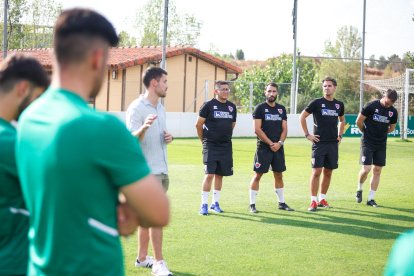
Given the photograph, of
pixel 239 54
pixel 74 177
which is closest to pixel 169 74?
pixel 74 177

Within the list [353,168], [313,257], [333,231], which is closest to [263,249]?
[313,257]

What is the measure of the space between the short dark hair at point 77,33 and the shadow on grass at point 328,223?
7877mm

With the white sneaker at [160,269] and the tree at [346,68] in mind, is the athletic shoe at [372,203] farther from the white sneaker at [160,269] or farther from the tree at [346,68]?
the tree at [346,68]

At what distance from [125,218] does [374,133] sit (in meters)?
11.1

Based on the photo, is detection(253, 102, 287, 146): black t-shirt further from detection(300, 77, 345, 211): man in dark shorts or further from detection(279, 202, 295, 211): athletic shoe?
detection(279, 202, 295, 211): athletic shoe

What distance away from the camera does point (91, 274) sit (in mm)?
2701

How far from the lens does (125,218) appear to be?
9.12 feet

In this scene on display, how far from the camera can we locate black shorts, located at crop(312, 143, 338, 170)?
41.4ft

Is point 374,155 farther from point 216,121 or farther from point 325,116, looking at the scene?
point 216,121

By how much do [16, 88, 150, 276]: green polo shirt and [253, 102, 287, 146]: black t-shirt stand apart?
961 cm

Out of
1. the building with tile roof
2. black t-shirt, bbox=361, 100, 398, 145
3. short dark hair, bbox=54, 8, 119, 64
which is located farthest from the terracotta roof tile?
short dark hair, bbox=54, 8, 119, 64

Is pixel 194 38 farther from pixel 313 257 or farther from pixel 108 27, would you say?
pixel 108 27

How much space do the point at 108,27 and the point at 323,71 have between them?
7606 cm

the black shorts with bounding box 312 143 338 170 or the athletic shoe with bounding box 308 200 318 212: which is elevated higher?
the black shorts with bounding box 312 143 338 170
